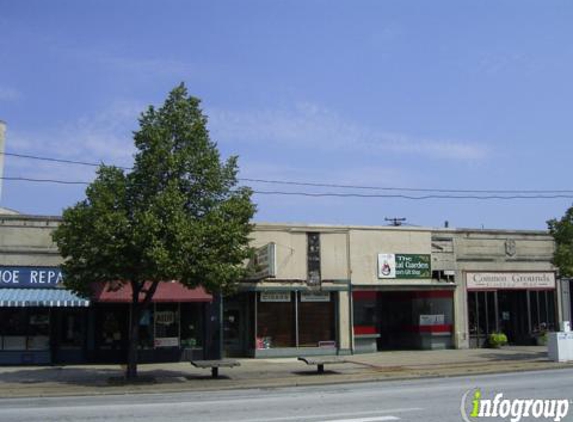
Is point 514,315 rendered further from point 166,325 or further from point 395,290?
point 166,325

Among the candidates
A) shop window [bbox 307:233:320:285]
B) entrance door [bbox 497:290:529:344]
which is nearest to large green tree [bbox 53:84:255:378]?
shop window [bbox 307:233:320:285]

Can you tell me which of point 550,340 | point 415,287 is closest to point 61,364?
point 415,287

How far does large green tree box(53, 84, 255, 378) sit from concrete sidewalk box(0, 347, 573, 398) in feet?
5.59

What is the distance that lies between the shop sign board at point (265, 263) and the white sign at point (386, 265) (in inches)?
231

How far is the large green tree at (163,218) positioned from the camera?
19.1 meters

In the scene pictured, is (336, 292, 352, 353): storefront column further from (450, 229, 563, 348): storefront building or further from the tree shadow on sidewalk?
the tree shadow on sidewalk

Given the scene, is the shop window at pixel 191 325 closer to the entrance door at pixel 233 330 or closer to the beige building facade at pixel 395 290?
the entrance door at pixel 233 330

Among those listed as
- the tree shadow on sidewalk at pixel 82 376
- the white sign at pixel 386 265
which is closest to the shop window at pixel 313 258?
the white sign at pixel 386 265

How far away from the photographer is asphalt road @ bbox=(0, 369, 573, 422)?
12.8 meters

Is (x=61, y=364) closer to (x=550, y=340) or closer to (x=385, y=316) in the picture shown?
(x=385, y=316)

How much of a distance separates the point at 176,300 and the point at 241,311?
4.42 metres

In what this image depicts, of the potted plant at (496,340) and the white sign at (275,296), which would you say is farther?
the potted plant at (496,340)

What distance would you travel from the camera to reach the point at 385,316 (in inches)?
1282

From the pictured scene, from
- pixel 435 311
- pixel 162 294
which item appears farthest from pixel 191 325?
pixel 435 311
